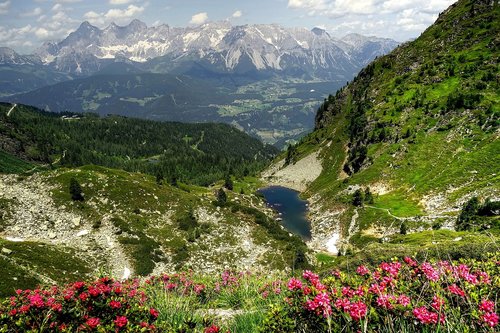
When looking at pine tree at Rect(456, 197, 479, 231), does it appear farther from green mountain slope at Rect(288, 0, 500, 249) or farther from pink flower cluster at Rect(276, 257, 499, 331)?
pink flower cluster at Rect(276, 257, 499, 331)

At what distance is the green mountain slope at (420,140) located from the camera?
86562mm

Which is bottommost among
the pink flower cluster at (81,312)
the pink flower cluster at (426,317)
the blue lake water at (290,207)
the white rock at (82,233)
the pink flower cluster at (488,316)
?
the blue lake water at (290,207)

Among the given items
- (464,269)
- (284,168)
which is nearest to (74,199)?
(464,269)

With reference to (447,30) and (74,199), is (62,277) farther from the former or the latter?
(447,30)

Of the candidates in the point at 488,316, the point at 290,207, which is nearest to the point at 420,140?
the point at 290,207

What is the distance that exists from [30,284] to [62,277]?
17.7ft

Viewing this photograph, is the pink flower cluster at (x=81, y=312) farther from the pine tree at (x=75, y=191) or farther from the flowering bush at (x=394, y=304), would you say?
the pine tree at (x=75, y=191)

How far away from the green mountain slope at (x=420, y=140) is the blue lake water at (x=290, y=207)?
419 centimetres

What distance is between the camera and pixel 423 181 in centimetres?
9638

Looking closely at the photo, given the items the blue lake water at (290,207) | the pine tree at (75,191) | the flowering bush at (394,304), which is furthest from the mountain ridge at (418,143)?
the pine tree at (75,191)

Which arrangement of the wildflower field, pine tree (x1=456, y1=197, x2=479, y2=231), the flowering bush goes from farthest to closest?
pine tree (x1=456, y1=197, x2=479, y2=231)
the wildflower field
the flowering bush

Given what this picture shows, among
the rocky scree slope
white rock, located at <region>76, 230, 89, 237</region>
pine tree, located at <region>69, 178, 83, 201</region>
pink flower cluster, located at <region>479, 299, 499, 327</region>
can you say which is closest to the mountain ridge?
the rocky scree slope

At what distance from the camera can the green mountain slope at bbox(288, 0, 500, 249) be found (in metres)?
86.6

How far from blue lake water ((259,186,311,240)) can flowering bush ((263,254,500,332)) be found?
92.8m
